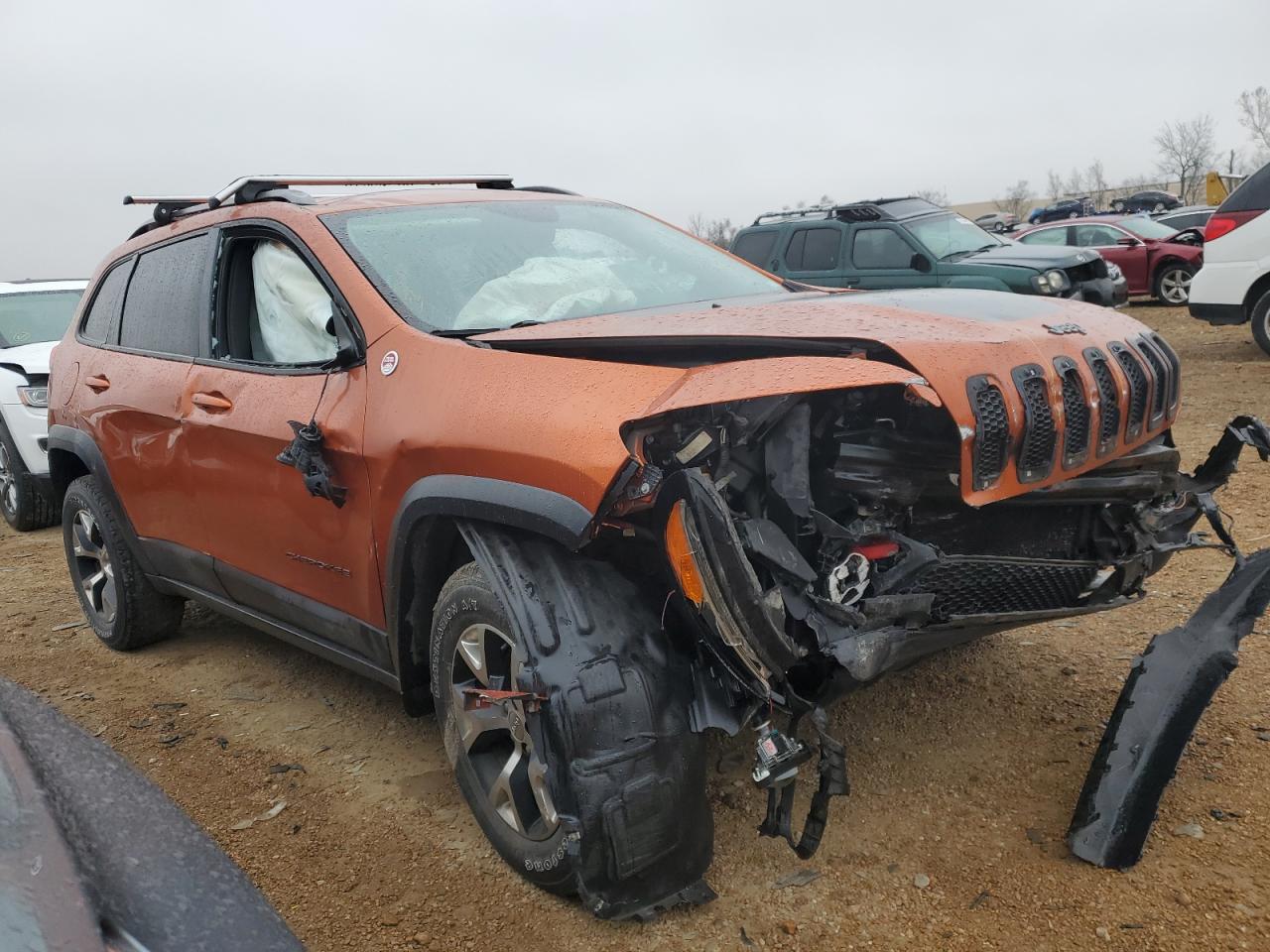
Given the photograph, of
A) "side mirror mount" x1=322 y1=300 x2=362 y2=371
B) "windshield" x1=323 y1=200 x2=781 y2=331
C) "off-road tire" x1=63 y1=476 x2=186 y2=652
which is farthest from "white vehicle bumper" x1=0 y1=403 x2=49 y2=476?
"side mirror mount" x1=322 y1=300 x2=362 y2=371

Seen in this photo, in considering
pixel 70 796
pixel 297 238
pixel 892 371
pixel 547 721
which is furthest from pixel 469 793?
pixel 297 238

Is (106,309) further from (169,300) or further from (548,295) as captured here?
(548,295)

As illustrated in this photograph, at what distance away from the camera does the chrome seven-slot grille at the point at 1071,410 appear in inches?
87.6

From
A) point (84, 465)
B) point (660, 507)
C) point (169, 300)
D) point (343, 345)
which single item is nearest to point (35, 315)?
point (84, 465)

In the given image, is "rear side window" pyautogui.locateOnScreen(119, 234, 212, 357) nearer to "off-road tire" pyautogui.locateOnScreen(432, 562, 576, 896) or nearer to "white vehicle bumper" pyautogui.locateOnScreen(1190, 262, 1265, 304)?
"off-road tire" pyautogui.locateOnScreen(432, 562, 576, 896)

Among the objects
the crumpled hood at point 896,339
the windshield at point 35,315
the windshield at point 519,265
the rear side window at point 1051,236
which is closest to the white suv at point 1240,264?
the rear side window at point 1051,236

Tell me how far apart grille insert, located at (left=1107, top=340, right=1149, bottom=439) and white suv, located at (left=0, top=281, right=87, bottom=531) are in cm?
658

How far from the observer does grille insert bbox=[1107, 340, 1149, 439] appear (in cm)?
265

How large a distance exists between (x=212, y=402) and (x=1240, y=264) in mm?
8890

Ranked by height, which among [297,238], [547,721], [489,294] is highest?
[297,238]

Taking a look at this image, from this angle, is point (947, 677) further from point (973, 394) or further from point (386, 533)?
point (386, 533)

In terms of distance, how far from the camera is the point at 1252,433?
2879 mm

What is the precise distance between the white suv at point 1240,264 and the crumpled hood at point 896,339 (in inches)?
290

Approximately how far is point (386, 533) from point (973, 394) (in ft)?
5.11
